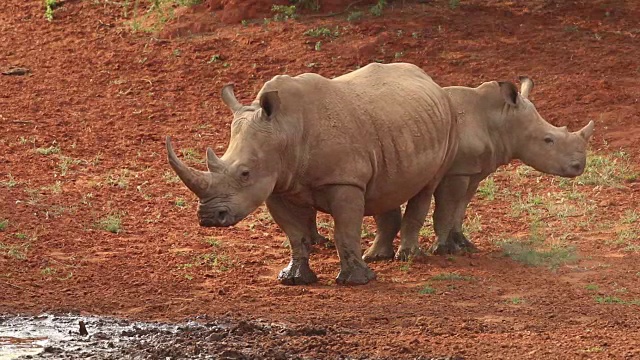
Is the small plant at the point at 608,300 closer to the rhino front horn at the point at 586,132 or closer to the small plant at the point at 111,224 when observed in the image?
the rhino front horn at the point at 586,132

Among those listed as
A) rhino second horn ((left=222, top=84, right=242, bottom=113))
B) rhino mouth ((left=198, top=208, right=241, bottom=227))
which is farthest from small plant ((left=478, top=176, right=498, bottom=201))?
rhino mouth ((left=198, top=208, right=241, bottom=227))

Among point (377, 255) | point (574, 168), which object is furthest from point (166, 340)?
point (574, 168)

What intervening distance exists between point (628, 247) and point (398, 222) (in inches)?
80.2

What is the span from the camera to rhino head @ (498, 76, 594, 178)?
12.8 m

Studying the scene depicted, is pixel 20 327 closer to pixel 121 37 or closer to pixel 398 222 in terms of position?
pixel 398 222

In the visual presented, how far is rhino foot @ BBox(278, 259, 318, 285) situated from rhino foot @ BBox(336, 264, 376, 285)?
0.80ft

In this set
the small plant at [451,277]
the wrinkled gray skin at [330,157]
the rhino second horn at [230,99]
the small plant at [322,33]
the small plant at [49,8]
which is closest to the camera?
the wrinkled gray skin at [330,157]

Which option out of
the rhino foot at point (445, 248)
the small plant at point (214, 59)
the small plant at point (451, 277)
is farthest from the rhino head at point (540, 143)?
the small plant at point (214, 59)

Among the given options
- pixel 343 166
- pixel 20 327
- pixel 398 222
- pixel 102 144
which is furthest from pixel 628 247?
pixel 102 144

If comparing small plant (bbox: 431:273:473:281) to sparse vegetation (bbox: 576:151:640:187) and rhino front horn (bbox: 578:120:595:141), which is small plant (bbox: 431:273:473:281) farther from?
sparse vegetation (bbox: 576:151:640:187)

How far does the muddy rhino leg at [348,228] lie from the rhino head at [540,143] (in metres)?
2.07

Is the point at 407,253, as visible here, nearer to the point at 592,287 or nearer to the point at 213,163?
the point at 592,287

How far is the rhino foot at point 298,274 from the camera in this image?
455 inches

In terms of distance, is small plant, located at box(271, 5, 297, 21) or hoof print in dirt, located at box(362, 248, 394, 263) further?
small plant, located at box(271, 5, 297, 21)
